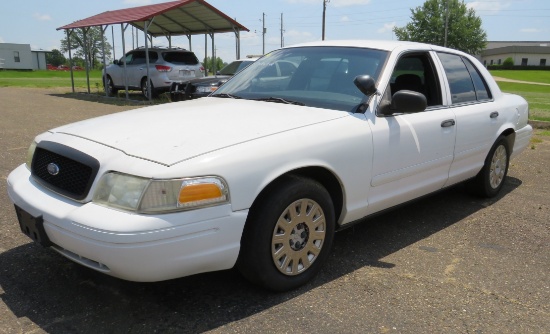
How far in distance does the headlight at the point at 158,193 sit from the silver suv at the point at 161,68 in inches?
565

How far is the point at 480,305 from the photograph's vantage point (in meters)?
3.02

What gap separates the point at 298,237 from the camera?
307 cm

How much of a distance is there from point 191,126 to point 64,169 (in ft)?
2.57

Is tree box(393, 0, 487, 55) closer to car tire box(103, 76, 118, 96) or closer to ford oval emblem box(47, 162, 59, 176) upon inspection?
car tire box(103, 76, 118, 96)

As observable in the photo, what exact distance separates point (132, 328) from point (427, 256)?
2.25 metres

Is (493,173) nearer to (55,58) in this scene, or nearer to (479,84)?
(479,84)

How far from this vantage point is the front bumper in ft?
7.95

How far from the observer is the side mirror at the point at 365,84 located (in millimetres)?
3418

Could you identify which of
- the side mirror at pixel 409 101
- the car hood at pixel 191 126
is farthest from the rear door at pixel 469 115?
the car hood at pixel 191 126

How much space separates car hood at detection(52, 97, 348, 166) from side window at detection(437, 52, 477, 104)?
1593 mm

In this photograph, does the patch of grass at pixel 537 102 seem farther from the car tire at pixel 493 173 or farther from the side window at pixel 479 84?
the side window at pixel 479 84

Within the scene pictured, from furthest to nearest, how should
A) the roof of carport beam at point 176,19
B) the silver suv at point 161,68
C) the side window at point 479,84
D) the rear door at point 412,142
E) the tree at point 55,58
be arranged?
the tree at point 55,58 < the roof of carport beam at point 176,19 < the silver suv at point 161,68 < the side window at point 479,84 < the rear door at point 412,142

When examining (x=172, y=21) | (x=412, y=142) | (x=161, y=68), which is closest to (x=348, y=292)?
(x=412, y=142)

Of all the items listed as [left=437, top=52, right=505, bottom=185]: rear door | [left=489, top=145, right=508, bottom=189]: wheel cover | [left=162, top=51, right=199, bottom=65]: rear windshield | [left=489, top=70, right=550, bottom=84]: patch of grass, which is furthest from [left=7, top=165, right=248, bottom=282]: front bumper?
[left=489, top=70, right=550, bottom=84]: patch of grass
